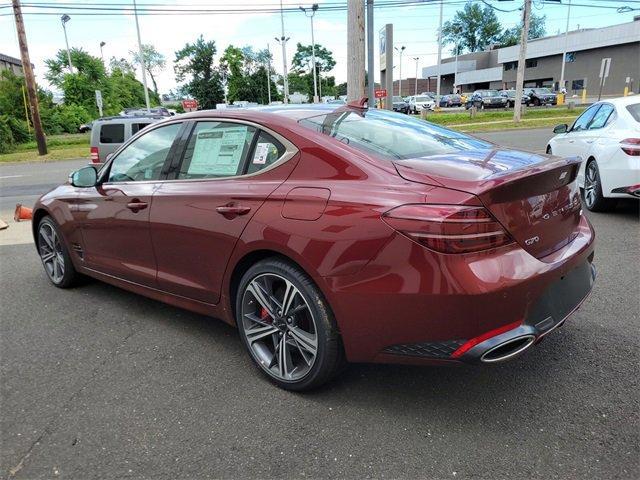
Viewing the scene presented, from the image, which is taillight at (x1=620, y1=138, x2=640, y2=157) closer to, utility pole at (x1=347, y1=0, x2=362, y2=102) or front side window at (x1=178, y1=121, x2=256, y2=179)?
front side window at (x1=178, y1=121, x2=256, y2=179)

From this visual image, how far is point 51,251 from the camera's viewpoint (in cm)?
493

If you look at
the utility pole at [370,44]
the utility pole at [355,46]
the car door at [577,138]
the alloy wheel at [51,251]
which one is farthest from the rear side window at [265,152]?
the utility pole at [355,46]

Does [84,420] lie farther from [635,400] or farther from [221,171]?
[635,400]

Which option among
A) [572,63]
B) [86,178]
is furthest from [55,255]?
[572,63]

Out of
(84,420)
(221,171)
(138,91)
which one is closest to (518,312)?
(221,171)

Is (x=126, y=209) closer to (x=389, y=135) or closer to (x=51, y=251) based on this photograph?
(x=51, y=251)

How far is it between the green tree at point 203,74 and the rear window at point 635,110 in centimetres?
7731

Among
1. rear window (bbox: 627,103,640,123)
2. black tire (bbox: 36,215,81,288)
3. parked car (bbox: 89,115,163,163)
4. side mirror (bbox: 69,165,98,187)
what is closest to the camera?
side mirror (bbox: 69,165,98,187)

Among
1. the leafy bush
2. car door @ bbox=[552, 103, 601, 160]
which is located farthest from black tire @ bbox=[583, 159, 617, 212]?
the leafy bush

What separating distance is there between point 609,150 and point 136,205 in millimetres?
5549

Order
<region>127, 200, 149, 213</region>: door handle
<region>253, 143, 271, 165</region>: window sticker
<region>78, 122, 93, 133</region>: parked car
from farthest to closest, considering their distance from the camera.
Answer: <region>78, 122, 93, 133</region>: parked car
<region>127, 200, 149, 213</region>: door handle
<region>253, 143, 271, 165</region>: window sticker

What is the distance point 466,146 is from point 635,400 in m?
1.69

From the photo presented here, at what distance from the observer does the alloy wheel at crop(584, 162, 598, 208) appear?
6.70 meters

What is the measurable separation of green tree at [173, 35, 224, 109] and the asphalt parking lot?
79.6m
